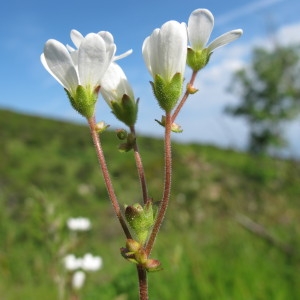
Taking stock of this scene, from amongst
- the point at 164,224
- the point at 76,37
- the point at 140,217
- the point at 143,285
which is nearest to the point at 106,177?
the point at 140,217

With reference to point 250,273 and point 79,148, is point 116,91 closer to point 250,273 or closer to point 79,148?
point 250,273

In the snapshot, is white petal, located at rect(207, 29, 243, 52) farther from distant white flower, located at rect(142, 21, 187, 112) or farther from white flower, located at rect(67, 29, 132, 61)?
white flower, located at rect(67, 29, 132, 61)

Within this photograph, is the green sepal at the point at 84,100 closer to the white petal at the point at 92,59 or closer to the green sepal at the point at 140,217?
the white petal at the point at 92,59

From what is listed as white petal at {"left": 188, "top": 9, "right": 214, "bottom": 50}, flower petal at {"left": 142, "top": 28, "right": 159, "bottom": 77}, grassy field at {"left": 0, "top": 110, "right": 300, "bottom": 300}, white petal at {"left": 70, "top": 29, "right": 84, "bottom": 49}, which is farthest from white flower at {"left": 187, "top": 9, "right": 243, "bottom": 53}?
grassy field at {"left": 0, "top": 110, "right": 300, "bottom": 300}

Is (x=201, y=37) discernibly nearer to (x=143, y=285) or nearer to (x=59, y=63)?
(x=59, y=63)

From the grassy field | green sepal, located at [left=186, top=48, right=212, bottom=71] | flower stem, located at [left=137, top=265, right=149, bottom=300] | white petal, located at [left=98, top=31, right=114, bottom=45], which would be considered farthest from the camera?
the grassy field

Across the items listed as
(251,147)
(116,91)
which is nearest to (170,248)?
(116,91)
